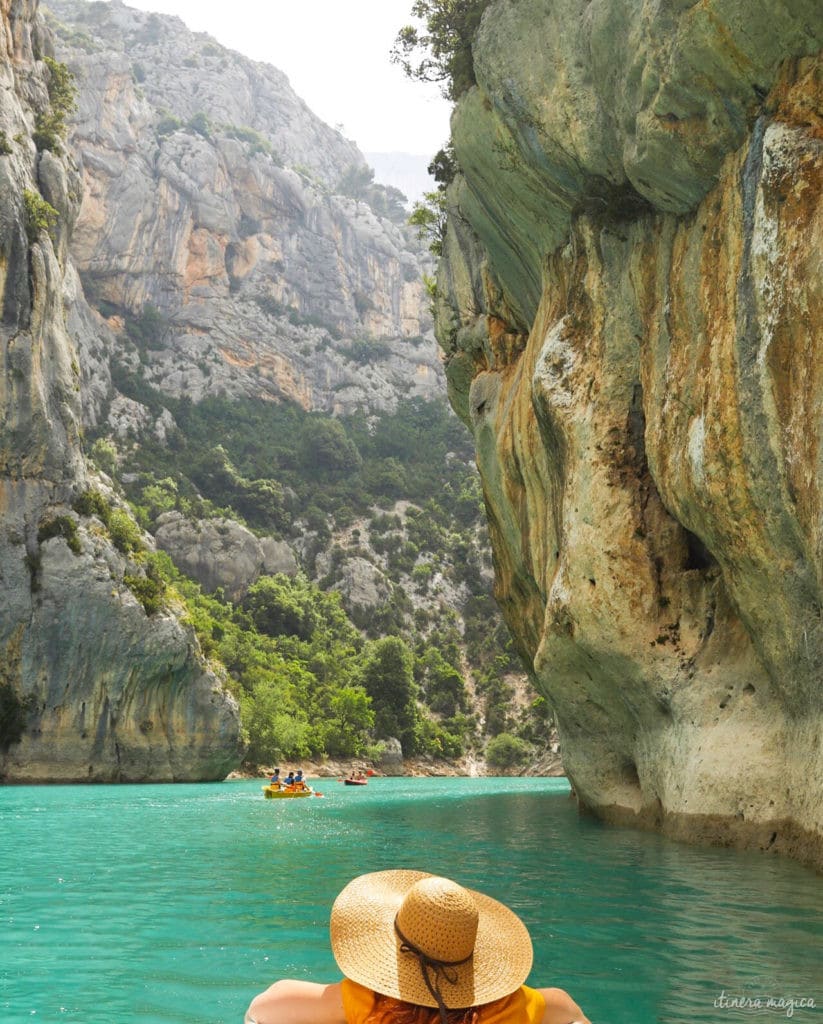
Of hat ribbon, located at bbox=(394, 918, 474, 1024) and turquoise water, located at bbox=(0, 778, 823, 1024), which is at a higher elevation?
hat ribbon, located at bbox=(394, 918, 474, 1024)

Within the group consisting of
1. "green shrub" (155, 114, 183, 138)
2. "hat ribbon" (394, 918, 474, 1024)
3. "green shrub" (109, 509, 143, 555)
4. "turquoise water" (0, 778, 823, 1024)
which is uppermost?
"green shrub" (155, 114, 183, 138)

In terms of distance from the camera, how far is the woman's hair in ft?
10.5

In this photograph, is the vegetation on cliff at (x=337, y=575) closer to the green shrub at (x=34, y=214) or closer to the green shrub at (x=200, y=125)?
→ the green shrub at (x=34, y=214)

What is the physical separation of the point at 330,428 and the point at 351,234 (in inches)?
1729

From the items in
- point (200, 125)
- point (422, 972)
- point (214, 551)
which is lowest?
point (422, 972)

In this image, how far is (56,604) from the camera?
45688 millimetres

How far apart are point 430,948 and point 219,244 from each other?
124623 millimetres

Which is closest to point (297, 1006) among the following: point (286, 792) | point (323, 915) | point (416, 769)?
point (323, 915)

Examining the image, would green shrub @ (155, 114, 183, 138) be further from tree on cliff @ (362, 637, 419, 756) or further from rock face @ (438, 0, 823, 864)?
rock face @ (438, 0, 823, 864)

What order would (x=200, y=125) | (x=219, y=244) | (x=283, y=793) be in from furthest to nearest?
(x=200, y=125) → (x=219, y=244) → (x=283, y=793)

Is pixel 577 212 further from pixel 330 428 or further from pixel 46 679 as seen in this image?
pixel 330 428

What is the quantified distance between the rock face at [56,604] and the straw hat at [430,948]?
145 ft

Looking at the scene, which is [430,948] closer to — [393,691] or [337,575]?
[393,691]

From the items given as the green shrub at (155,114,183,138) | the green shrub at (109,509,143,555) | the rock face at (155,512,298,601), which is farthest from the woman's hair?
the green shrub at (155,114,183,138)
